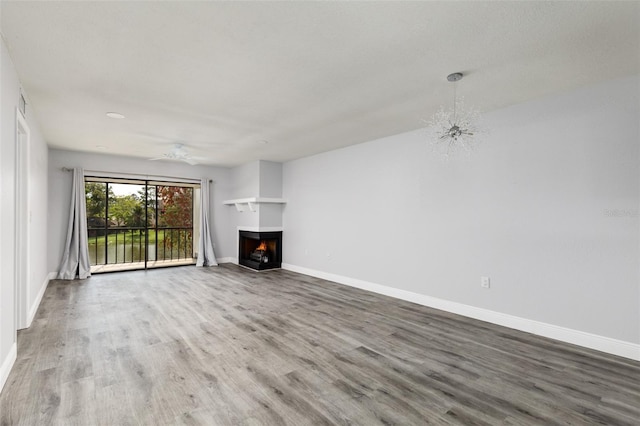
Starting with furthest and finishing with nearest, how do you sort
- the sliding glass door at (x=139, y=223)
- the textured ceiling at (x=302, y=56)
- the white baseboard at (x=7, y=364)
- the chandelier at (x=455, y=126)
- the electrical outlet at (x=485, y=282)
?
1. the sliding glass door at (x=139, y=223)
2. the electrical outlet at (x=485, y=282)
3. the chandelier at (x=455, y=126)
4. the white baseboard at (x=7, y=364)
5. the textured ceiling at (x=302, y=56)

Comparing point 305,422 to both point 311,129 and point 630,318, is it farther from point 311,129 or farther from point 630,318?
point 311,129

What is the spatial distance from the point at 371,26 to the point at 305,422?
98.6 inches

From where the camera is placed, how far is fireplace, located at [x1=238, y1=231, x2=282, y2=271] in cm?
691

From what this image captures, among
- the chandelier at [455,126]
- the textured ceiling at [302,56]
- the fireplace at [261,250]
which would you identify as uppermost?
the textured ceiling at [302,56]

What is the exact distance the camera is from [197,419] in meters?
1.87

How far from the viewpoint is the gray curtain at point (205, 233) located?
7516 mm

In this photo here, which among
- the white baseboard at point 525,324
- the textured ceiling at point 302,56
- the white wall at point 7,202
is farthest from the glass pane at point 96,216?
the white baseboard at point 525,324

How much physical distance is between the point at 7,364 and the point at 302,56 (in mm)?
3230

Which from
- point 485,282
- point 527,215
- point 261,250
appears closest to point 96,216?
point 261,250

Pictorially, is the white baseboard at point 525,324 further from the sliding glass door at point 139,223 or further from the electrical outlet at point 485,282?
the sliding glass door at point 139,223

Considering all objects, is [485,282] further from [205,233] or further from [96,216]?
[96,216]

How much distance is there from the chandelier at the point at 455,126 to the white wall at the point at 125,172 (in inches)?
219

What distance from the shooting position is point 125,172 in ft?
22.1

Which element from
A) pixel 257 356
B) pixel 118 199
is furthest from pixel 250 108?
pixel 118 199
